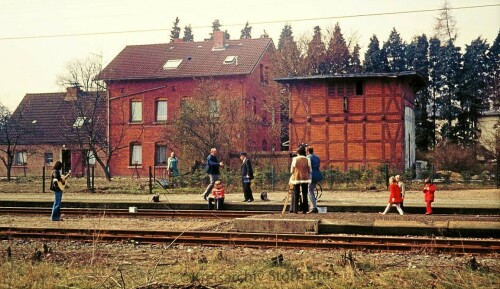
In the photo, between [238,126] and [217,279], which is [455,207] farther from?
[238,126]

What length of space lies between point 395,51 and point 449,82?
26.1 feet

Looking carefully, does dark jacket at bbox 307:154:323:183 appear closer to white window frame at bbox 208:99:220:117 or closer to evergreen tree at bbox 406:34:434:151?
white window frame at bbox 208:99:220:117

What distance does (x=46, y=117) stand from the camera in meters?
54.1

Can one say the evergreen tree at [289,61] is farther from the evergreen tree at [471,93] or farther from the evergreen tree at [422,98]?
the evergreen tree at [471,93]

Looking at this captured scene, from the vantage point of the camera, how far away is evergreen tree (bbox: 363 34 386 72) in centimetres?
6053

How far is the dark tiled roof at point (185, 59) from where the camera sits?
47844 millimetres

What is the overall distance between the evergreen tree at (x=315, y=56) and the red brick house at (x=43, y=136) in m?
20.3

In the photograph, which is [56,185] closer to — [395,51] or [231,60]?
[231,60]

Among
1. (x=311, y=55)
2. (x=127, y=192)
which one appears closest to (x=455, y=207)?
(x=127, y=192)

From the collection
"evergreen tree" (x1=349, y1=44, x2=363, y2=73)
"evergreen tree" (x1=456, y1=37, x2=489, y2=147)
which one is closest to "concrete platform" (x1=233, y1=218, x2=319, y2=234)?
"evergreen tree" (x1=456, y1=37, x2=489, y2=147)

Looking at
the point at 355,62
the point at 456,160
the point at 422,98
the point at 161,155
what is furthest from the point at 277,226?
the point at 355,62

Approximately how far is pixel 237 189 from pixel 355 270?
760 inches

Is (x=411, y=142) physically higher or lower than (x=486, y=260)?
higher

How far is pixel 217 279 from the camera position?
798 cm
